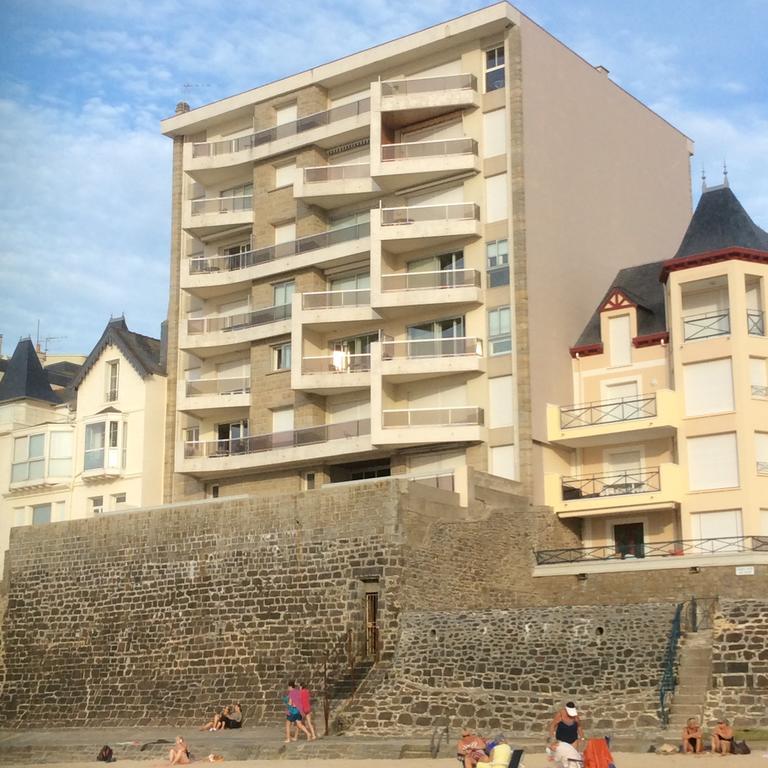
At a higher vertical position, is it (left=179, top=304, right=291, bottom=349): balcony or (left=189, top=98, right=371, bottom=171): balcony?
(left=189, top=98, right=371, bottom=171): balcony

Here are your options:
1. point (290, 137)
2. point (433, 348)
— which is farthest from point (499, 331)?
point (290, 137)

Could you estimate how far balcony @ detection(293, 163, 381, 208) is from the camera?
3794 cm

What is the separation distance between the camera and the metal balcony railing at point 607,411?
110 feet

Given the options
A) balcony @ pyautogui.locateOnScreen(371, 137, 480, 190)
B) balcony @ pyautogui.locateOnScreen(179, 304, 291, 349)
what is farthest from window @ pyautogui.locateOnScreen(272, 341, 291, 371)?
balcony @ pyautogui.locateOnScreen(371, 137, 480, 190)

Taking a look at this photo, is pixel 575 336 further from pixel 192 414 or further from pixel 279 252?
pixel 192 414

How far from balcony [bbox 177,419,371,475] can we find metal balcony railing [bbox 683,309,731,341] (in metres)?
9.20

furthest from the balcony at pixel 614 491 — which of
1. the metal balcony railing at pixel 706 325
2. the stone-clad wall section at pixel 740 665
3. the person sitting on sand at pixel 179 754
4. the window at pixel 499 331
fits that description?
the person sitting on sand at pixel 179 754

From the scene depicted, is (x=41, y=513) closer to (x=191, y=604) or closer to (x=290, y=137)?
(x=191, y=604)

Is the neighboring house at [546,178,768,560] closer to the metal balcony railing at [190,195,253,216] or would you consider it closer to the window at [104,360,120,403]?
the metal balcony railing at [190,195,253,216]

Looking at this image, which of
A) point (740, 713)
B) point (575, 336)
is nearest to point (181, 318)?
point (575, 336)

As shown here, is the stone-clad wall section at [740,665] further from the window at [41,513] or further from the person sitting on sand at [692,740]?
the window at [41,513]

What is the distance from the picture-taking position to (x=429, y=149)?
1465 inches

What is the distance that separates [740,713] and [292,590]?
37.7 ft

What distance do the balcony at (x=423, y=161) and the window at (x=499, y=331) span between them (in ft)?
14.1
